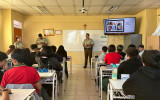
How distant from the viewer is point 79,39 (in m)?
8.86

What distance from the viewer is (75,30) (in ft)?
28.8

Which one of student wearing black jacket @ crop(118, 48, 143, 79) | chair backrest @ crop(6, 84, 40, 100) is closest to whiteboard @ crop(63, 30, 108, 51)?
student wearing black jacket @ crop(118, 48, 143, 79)

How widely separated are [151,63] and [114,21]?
22.1 ft

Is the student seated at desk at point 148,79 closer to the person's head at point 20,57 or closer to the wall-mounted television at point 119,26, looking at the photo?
the person's head at point 20,57

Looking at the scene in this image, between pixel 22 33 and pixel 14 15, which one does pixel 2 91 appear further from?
pixel 22 33

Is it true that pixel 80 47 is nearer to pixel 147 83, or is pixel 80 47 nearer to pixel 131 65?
pixel 131 65

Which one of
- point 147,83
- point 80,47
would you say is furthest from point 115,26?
point 147,83

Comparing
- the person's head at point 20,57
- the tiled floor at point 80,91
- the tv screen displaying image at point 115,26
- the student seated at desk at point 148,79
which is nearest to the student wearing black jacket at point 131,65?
the student seated at desk at point 148,79

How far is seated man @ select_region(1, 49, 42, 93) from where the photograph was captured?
1.91 meters

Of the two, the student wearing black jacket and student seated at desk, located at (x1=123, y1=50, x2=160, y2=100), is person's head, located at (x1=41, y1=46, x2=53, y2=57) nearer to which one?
the student wearing black jacket

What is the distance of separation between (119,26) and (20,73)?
6.83 m

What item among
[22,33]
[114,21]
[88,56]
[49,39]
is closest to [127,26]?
[114,21]

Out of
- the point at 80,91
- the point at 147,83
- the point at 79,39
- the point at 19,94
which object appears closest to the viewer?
the point at 147,83

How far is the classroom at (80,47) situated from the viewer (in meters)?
1.91
